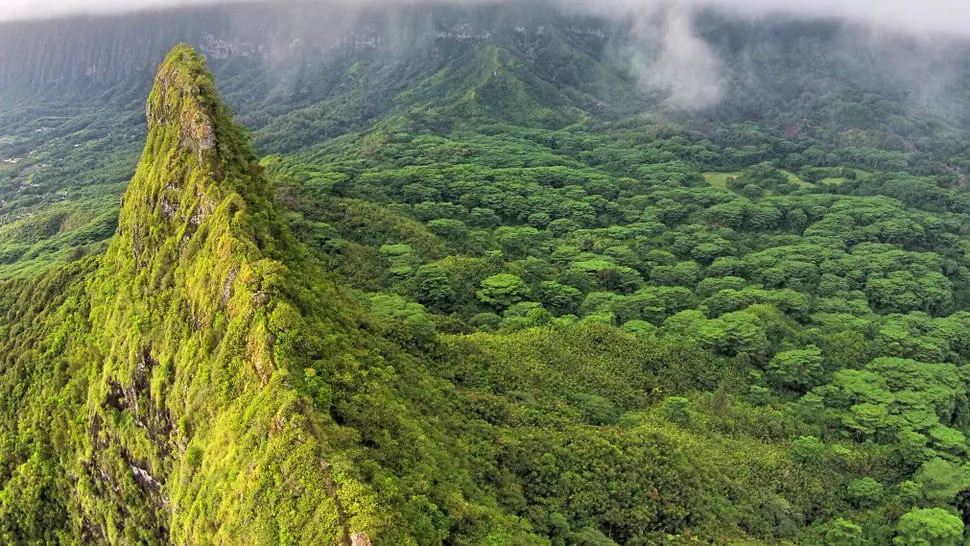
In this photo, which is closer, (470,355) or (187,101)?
(187,101)

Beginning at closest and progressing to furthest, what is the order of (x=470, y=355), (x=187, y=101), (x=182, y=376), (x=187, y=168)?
(x=182, y=376)
(x=187, y=168)
(x=187, y=101)
(x=470, y=355)

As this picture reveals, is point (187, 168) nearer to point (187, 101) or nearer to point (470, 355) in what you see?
point (187, 101)

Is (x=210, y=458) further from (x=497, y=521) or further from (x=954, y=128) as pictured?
(x=954, y=128)

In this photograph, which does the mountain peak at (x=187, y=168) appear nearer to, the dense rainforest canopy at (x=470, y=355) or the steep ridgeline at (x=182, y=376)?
the steep ridgeline at (x=182, y=376)

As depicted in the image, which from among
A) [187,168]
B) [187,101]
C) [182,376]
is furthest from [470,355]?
[187,101]

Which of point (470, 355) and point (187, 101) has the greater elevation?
point (187, 101)

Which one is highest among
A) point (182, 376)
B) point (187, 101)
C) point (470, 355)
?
point (187, 101)

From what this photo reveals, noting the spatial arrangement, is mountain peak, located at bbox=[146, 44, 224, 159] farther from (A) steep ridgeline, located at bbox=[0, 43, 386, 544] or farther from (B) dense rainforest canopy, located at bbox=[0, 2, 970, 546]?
(B) dense rainforest canopy, located at bbox=[0, 2, 970, 546]

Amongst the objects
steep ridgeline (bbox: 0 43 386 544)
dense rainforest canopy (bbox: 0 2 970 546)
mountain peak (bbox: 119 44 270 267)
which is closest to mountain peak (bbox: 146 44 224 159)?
mountain peak (bbox: 119 44 270 267)
